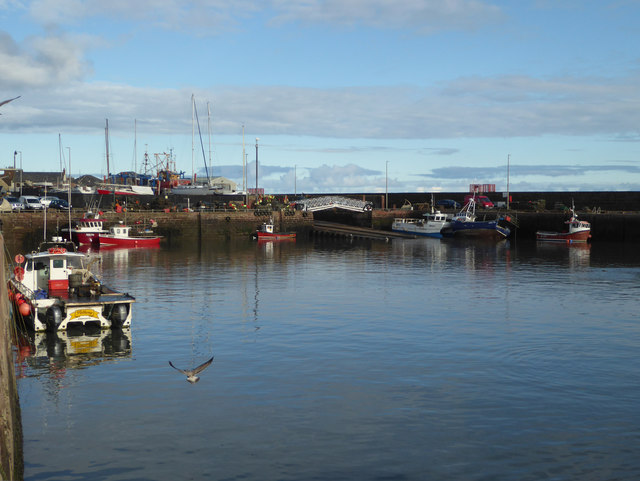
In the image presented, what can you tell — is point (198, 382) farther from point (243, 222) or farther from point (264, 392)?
point (243, 222)

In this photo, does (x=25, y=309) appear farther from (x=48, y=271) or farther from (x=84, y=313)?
(x=48, y=271)

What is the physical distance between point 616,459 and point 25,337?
19.7 metres

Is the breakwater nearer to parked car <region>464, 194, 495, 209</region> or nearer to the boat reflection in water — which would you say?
parked car <region>464, 194, 495, 209</region>

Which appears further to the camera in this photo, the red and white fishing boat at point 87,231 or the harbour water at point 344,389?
the red and white fishing boat at point 87,231

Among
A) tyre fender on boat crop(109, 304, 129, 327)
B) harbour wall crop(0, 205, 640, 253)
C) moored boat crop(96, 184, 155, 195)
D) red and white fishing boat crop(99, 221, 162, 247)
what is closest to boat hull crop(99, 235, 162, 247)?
red and white fishing boat crop(99, 221, 162, 247)

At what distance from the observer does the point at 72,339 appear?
23.1 m

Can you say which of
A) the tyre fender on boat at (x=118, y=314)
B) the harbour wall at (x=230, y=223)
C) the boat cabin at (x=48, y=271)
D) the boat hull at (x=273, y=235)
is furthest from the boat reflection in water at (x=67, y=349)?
the boat hull at (x=273, y=235)

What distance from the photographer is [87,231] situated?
6806 cm

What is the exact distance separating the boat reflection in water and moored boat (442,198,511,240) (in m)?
66.5

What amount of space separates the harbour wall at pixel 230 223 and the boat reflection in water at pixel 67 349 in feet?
165

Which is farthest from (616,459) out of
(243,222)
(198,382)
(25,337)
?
(243,222)

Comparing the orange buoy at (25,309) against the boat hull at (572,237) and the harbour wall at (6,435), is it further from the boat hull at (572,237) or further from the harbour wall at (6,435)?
the boat hull at (572,237)

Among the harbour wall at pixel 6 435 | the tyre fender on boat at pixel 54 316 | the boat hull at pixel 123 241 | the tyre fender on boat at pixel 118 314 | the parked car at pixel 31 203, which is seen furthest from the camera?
the parked car at pixel 31 203

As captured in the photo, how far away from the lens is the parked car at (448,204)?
99.8 metres
